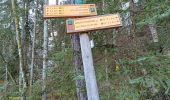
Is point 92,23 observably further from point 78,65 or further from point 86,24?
point 78,65

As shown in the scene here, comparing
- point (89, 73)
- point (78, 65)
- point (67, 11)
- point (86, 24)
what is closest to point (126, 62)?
point (78, 65)

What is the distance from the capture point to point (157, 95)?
4.09 meters

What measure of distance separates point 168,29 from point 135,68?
1146 mm

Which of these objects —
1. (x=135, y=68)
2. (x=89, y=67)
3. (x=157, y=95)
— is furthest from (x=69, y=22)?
(x=157, y=95)

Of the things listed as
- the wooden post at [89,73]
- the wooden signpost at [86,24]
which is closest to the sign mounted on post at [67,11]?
the wooden signpost at [86,24]

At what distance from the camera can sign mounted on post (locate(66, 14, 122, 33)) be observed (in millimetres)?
3186

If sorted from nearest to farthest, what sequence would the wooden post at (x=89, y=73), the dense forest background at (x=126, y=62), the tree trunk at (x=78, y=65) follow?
the wooden post at (x=89, y=73) → the dense forest background at (x=126, y=62) → the tree trunk at (x=78, y=65)

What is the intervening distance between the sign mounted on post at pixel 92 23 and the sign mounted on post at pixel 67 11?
0.09m

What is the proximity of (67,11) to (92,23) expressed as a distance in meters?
0.33

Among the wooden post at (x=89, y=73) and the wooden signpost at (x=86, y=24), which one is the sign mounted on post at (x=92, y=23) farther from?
the wooden post at (x=89, y=73)

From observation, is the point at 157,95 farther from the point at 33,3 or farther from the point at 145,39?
the point at 33,3

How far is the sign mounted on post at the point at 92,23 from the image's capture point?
3186 millimetres

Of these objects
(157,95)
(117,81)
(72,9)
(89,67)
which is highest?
(72,9)

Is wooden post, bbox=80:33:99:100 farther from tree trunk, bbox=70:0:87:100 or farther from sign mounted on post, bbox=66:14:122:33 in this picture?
tree trunk, bbox=70:0:87:100
